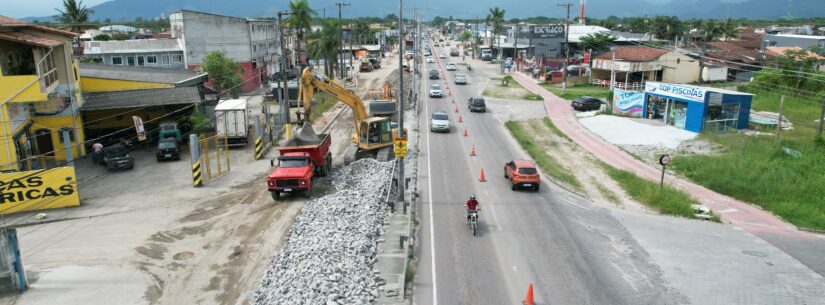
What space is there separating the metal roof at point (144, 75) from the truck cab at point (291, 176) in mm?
20596

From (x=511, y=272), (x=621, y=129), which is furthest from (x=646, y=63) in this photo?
(x=511, y=272)

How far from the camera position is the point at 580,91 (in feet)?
222

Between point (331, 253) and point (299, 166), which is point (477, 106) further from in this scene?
point (331, 253)

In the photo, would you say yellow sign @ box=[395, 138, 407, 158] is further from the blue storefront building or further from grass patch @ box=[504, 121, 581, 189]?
the blue storefront building

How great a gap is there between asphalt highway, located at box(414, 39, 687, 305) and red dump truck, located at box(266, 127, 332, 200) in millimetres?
5369

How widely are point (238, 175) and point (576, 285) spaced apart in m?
21.3

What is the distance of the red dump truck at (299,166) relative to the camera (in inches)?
1069

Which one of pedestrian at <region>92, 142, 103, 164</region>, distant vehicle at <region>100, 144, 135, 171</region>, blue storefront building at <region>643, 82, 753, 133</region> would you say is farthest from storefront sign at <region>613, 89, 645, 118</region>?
pedestrian at <region>92, 142, 103, 164</region>

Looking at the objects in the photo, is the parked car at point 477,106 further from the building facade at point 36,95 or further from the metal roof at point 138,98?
the building facade at point 36,95

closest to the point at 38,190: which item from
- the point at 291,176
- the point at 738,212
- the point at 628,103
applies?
the point at 291,176

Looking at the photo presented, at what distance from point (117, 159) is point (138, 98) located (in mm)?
7250

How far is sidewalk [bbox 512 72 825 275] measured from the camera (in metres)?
A: 21.8

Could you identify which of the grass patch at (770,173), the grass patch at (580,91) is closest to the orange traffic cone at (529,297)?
the grass patch at (770,173)

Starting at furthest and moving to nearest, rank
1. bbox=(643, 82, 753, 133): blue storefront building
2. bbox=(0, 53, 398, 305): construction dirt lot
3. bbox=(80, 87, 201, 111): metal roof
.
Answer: bbox=(643, 82, 753, 133): blue storefront building
bbox=(80, 87, 201, 111): metal roof
bbox=(0, 53, 398, 305): construction dirt lot
